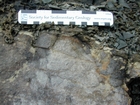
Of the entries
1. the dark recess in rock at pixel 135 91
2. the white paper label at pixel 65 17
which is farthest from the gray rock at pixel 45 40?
the dark recess in rock at pixel 135 91

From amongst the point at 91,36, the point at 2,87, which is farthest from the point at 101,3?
the point at 2,87

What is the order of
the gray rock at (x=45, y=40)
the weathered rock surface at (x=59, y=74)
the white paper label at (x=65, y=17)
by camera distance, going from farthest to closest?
the white paper label at (x=65, y=17) < the gray rock at (x=45, y=40) < the weathered rock surface at (x=59, y=74)

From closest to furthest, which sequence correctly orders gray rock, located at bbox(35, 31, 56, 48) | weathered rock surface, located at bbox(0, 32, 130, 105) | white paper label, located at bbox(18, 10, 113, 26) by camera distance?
weathered rock surface, located at bbox(0, 32, 130, 105)
gray rock, located at bbox(35, 31, 56, 48)
white paper label, located at bbox(18, 10, 113, 26)

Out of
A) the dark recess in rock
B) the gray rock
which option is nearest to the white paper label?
the gray rock

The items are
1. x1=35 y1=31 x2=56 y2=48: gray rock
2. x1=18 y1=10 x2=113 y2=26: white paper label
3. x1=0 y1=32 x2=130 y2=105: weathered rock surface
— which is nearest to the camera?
x1=0 y1=32 x2=130 y2=105: weathered rock surface

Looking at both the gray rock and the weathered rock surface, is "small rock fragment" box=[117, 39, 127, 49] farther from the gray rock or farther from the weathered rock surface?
the gray rock

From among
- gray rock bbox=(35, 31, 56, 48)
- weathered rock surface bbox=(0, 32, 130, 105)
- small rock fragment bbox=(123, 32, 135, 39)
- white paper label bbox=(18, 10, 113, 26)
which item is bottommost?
weathered rock surface bbox=(0, 32, 130, 105)

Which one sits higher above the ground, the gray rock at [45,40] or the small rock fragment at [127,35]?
the small rock fragment at [127,35]

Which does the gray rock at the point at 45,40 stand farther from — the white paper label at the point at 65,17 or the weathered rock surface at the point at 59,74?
the white paper label at the point at 65,17

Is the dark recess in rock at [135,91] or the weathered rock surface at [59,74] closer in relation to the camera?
the weathered rock surface at [59,74]

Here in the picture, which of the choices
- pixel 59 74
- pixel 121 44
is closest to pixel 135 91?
pixel 121 44
